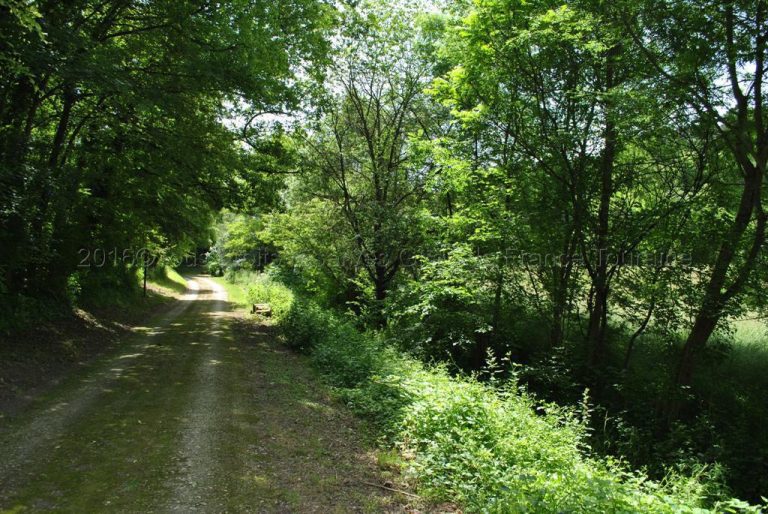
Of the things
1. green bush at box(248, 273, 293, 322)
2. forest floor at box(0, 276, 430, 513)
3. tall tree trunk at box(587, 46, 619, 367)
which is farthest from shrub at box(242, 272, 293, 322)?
tall tree trunk at box(587, 46, 619, 367)

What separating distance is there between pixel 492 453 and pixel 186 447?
4.06 m

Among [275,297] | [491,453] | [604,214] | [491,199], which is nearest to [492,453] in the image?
[491,453]

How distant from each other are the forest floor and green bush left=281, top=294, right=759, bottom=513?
1.75 ft

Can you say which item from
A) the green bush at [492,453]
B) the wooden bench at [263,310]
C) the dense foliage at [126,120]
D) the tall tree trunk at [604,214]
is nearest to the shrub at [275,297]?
the wooden bench at [263,310]

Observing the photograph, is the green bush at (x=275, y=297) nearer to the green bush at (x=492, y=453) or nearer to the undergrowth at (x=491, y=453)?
the undergrowth at (x=491, y=453)

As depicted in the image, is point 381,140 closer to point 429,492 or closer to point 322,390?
point 322,390

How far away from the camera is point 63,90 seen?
38.4 feet

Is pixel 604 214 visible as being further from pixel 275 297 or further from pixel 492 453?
pixel 275 297

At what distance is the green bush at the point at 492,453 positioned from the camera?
426 centimetres

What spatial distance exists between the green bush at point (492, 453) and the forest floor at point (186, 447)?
1.75ft

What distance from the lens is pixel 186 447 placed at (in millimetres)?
6129

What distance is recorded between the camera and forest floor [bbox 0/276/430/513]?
16.1 feet

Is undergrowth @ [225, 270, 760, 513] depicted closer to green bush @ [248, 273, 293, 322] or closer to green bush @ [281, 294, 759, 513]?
green bush @ [281, 294, 759, 513]

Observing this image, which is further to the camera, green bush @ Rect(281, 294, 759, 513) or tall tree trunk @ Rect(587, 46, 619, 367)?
tall tree trunk @ Rect(587, 46, 619, 367)
